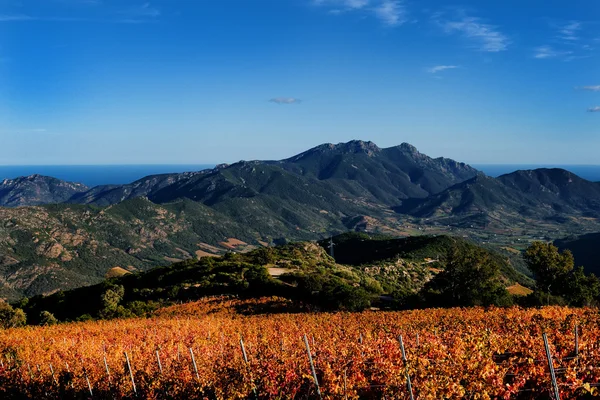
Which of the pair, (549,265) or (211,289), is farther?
(211,289)

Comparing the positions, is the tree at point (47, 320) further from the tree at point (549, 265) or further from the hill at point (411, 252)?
the hill at point (411, 252)

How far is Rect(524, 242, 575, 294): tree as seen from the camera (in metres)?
47.9

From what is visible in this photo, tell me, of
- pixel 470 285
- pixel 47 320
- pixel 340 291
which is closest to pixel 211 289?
pixel 340 291

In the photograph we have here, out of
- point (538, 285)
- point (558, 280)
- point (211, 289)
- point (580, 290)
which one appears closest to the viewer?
point (580, 290)

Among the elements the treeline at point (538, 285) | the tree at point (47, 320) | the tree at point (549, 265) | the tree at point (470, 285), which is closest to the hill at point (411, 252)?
the tree at point (470, 285)

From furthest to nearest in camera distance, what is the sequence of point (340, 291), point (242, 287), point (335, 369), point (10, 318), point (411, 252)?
point (411, 252) → point (242, 287) → point (10, 318) → point (340, 291) → point (335, 369)

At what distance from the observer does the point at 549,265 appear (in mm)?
48031

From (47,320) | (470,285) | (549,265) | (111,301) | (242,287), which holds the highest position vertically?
(549,265)

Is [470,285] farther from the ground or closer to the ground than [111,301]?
farther from the ground

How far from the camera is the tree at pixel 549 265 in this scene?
47.9m

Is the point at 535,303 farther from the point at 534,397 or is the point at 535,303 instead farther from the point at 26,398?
the point at 26,398

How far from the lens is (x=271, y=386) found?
13312 millimetres

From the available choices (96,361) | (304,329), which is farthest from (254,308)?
(96,361)

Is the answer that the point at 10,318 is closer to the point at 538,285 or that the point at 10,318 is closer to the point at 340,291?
the point at 340,291
